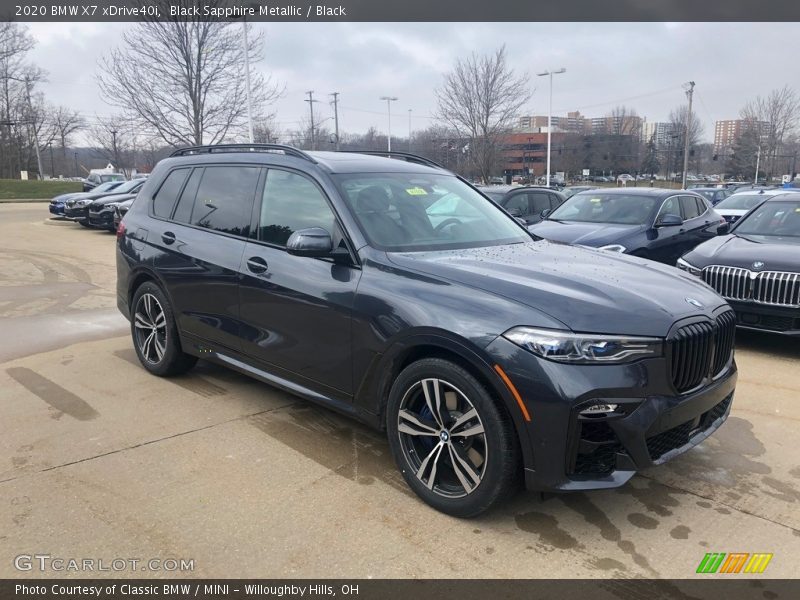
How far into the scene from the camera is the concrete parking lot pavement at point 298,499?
2842 mm

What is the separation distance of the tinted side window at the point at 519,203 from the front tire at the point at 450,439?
971 centimetres

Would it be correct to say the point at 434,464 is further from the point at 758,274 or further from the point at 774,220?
the point at 774,220

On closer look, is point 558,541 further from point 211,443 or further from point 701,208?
point 701,208

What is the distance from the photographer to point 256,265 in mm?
4180

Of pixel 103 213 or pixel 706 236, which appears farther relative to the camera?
pixel 103 213

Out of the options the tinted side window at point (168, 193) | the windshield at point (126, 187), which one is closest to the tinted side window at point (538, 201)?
the tinted side window at point (168, 193)

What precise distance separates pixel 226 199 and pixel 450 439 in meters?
2.65

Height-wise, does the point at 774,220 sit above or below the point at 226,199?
below

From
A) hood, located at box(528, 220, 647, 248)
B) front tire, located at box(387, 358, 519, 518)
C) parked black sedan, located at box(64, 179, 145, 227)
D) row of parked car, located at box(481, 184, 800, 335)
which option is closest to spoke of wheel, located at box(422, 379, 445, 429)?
front tire, located at box(387, 358, 519, 518)

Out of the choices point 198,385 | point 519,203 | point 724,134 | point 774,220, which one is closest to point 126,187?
point 519,203

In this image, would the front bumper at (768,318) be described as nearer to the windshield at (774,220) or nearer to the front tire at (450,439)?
the windshield at (774,220)

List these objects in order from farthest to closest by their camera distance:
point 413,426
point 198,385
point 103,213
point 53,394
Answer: point 103,213
point 198,385
point 53,394
point 413,426

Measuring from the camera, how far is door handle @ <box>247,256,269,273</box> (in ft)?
13.5
